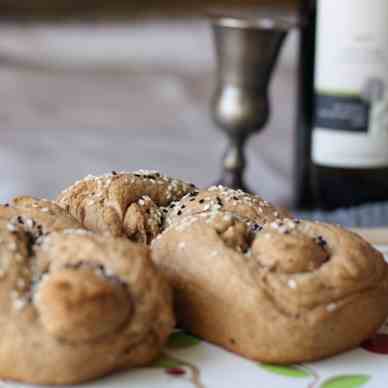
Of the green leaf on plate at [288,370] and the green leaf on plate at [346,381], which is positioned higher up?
the green leaf on plate at [288,370]

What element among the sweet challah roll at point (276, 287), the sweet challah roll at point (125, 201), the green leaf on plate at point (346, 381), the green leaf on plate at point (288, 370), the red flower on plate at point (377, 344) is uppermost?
the sweet challah roll at point (125, 201)

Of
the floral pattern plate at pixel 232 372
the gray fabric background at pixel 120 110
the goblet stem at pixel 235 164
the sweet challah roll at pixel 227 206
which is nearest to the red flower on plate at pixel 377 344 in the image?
the floral pattern plate at pixel 232 372

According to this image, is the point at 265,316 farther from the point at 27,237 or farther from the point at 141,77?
the point at 141,77

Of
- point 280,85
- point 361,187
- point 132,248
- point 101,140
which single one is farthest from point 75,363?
point 280,85

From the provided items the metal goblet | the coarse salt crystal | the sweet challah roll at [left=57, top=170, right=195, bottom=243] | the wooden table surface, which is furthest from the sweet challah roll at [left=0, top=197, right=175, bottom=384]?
the metal goblet

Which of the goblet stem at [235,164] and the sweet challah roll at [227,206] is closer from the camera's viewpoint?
the sweet challah roll at [227,206]

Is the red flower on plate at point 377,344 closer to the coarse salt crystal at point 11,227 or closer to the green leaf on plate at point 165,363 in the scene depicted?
the green leaf on plate at point 165,363

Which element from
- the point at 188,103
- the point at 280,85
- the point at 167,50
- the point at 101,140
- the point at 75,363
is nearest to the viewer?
the point at 75,363
